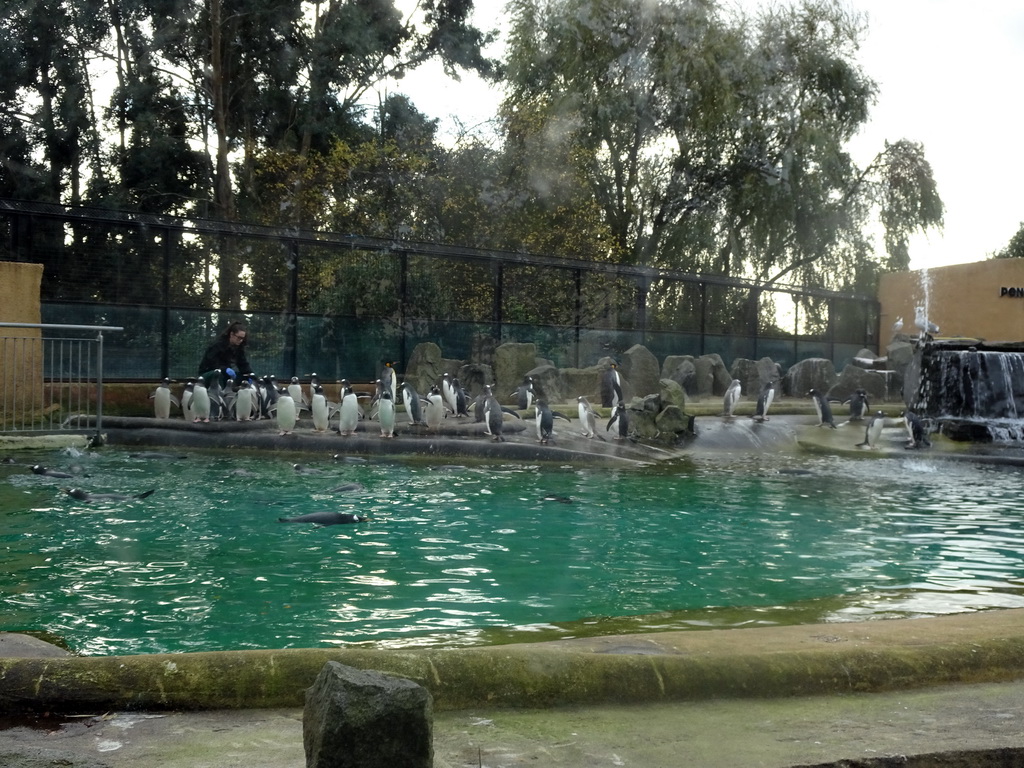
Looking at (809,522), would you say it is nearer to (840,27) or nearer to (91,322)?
(91,322)

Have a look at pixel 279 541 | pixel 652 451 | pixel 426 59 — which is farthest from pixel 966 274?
pixel 279 541

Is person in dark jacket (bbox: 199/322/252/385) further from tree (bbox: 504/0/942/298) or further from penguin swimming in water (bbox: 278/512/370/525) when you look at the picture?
tree (bbox: 504/0/942/298)

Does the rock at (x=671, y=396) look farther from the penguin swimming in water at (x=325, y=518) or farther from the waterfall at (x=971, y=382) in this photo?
the penguin swimming in water at (x=325, y=518)

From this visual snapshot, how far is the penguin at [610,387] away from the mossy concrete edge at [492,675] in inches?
544

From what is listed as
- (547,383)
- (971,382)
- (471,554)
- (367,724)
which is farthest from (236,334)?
(367,724)

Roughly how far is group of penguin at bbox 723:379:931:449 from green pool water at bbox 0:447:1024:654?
301 cm

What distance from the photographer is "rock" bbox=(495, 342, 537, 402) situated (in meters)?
19.0

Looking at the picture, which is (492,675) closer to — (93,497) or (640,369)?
(93,497)

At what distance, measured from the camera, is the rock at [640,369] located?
798 inches

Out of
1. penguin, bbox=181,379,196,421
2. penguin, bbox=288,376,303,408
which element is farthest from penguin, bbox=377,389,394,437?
penguin, bbox=181,379,196,421

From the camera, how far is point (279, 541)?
752 centimetres

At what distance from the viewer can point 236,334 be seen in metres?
16.1

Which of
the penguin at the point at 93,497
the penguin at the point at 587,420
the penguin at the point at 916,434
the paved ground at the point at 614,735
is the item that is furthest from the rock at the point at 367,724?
the penguin at the point at 916,434

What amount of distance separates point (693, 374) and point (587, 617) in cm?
1672
